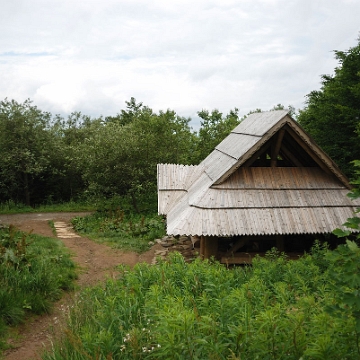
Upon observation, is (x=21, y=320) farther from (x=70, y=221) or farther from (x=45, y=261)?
(x=70, y=221)

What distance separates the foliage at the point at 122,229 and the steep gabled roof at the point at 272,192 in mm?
3429

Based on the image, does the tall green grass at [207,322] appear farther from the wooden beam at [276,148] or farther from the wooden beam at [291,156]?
the wooden beam at [291,156]

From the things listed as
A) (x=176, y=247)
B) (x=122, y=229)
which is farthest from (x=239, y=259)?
Answer: (x=122, y=229)

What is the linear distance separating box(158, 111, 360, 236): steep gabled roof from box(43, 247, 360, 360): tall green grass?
2354mm

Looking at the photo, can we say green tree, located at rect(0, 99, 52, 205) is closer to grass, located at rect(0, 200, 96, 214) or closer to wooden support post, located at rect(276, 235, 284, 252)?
grass, located at rect(0, 200, 96, 214)

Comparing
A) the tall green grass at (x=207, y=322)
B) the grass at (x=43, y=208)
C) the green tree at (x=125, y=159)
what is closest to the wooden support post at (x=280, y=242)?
the tall green grass at (x=207, y=322)

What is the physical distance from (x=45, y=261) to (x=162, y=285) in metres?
4.29

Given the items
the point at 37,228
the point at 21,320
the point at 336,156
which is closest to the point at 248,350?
the point at 21,320

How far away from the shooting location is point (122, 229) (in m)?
15.4

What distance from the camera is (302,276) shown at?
245 inches

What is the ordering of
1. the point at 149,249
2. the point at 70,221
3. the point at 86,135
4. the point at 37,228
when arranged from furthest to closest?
the point at 86,135 < the point at 70,221 < the point at 37,228 < the point at 149,249

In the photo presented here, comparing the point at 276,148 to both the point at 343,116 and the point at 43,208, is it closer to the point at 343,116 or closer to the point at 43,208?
the point at 343,116

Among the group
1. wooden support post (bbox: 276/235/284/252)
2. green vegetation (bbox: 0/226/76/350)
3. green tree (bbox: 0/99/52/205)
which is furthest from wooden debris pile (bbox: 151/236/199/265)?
green tree (bbox: 0/99/52/205)

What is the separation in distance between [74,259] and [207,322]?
7963mm
